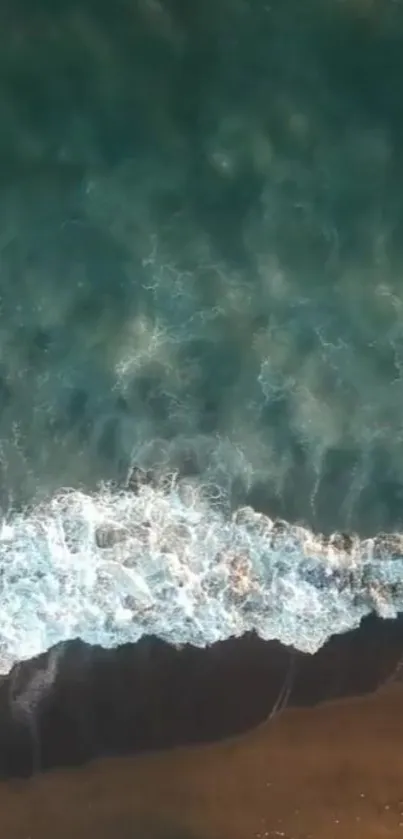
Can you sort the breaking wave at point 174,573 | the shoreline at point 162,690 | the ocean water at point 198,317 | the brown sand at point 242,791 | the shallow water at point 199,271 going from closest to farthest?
the brown sand at point 242,791 → the shoreline at point 162,690 → the breaking wave at point 174,573 → the ocean water at point 198,317 → the shallow water at point 199,271

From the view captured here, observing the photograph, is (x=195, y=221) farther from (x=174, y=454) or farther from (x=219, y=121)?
(x=174, y=454)

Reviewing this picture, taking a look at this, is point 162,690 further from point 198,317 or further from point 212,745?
point 198,317

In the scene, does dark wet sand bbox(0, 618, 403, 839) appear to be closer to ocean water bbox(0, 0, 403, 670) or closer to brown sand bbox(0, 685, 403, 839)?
brown sand bbox(0, 685, 403, 839)

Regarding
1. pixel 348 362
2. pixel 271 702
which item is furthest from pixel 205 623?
pixel 348 362

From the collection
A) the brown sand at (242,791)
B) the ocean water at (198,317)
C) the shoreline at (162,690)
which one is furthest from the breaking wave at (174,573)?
the brown sand at (242,791)

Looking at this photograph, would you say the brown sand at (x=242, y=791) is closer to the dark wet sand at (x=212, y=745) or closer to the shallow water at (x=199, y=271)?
the dark wet sand at (x=212, y=745)

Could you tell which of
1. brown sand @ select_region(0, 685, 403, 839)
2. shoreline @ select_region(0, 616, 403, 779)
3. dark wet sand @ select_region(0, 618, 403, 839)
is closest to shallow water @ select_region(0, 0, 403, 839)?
shoreline @ select_region(0, 616, 403, 779)
